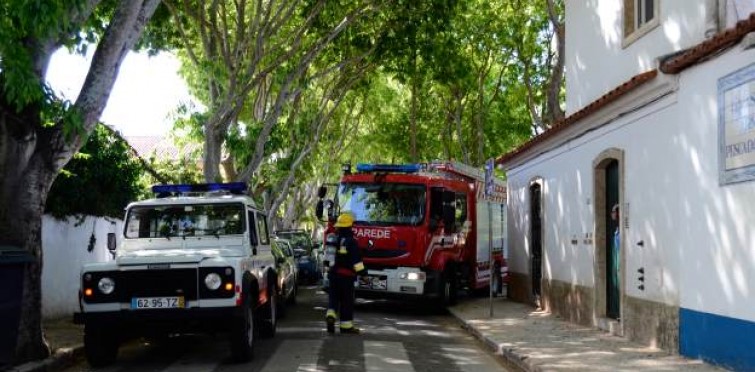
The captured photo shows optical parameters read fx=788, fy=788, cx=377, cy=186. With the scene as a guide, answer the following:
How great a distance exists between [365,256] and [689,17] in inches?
320

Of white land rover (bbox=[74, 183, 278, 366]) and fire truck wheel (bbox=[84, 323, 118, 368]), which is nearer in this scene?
white land rover (bbox=[74, 183, 278, 366])

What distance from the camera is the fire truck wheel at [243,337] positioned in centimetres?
930

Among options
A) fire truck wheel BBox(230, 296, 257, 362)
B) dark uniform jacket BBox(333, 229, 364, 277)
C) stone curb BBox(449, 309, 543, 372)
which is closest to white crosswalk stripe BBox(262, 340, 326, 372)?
fire truck wheel BBox(230, 296, 257, 362)

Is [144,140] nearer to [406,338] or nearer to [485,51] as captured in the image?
[485,51]

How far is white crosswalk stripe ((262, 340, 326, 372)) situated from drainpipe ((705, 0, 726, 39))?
21.1ft

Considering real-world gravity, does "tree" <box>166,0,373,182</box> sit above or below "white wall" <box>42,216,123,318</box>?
above

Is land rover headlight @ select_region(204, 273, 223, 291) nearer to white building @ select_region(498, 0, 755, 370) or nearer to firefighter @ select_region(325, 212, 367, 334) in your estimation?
firefighter @ select_region(325, 212, 367, 334)

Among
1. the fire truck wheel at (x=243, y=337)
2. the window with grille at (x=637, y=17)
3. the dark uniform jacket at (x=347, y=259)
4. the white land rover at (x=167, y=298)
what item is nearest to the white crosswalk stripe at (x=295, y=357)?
the fire truck wheel at (x=243, y=337)

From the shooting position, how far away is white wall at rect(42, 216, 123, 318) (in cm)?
1403

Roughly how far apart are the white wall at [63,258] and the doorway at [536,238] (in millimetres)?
9548

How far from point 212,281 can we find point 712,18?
23.1 feet

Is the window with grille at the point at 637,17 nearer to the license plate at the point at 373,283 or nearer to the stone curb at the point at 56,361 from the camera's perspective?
the license plate at the point at 373,283

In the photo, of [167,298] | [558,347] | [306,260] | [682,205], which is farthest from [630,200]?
[306,260]

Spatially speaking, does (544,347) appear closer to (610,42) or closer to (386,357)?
(386,357)
